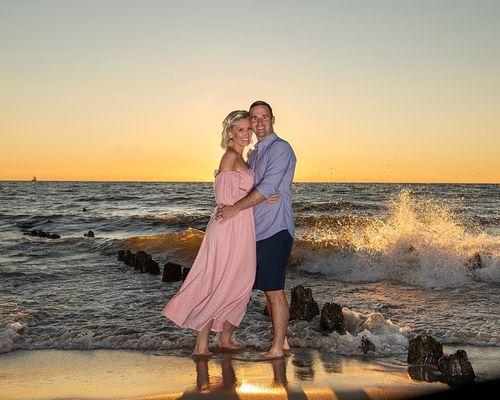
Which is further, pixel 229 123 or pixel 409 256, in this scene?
pixel 409 256

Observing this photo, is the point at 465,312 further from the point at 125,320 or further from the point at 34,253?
the point at 34,253

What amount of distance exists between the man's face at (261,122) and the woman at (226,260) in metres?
0.09

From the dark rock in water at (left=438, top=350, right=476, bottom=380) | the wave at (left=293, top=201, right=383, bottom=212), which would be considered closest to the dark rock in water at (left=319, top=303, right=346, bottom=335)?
the dark rock in water at (left=438, top=350, right=476, bottom=380)

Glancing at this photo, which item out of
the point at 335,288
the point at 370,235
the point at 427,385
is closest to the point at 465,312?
the point at 335,288

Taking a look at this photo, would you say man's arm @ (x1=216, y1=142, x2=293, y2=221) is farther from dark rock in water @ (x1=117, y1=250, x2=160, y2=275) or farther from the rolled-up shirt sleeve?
dark rock in water @ (x1=117, y1=250, x2=160, y2=275)

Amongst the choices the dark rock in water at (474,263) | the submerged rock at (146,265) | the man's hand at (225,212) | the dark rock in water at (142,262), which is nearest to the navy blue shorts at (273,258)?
the man's hand at (225,212)

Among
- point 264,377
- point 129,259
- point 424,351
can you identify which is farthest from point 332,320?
point 129,259

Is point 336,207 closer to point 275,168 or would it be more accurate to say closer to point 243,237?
point 243,237

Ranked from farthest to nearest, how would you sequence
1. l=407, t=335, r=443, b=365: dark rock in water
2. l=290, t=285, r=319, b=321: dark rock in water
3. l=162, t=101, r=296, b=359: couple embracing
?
→ 1. l=290, t=285, r=319, b=321: dark rock in water
2. l=162, t=101, r=296, b=359: couple embracing
3. l=407, t=335, r=443, b=365: dark rock in water

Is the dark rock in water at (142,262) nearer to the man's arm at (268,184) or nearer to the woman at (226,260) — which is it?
the woman at (226,260)

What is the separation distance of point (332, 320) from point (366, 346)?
824mm

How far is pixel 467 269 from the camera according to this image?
11516 millimetres

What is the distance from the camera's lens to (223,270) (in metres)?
5.73

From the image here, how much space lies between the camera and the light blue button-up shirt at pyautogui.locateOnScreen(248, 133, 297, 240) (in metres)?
5.45
